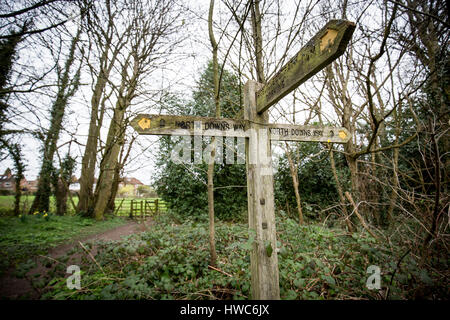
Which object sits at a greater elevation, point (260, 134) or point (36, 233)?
point (260, 134)

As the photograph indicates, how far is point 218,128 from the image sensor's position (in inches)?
70.1

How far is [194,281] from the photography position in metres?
2.36

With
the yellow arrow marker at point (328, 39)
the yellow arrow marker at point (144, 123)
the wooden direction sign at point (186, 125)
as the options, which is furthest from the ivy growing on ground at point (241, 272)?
the yellow arrow marker at point (328, 39)

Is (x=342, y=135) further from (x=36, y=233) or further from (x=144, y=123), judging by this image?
(x=36, y=233)

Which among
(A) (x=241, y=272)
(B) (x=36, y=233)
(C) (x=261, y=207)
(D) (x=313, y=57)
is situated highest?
(D) (x=313, y=57)

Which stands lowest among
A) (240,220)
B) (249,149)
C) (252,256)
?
(240,220)

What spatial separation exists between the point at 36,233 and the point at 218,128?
22.8 ft

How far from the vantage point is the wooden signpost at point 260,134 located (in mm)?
1613

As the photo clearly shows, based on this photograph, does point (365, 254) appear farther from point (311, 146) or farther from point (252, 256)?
point (311, 146)

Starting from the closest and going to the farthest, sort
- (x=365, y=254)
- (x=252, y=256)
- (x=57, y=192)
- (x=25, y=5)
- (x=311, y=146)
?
(x=252, y=256)
(x=365, y=254)
(x=25, y=5)
(x=311, y=146)
(x=57, y=192)

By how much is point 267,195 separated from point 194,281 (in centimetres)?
155

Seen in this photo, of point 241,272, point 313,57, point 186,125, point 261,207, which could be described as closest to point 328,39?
point 313,57

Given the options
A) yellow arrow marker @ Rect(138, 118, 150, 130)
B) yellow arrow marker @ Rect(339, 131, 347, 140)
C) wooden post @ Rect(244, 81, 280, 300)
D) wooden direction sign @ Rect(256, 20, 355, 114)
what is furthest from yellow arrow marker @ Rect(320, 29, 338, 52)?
yellow arrow marker @ Rect(138, 118, 150, 130)
